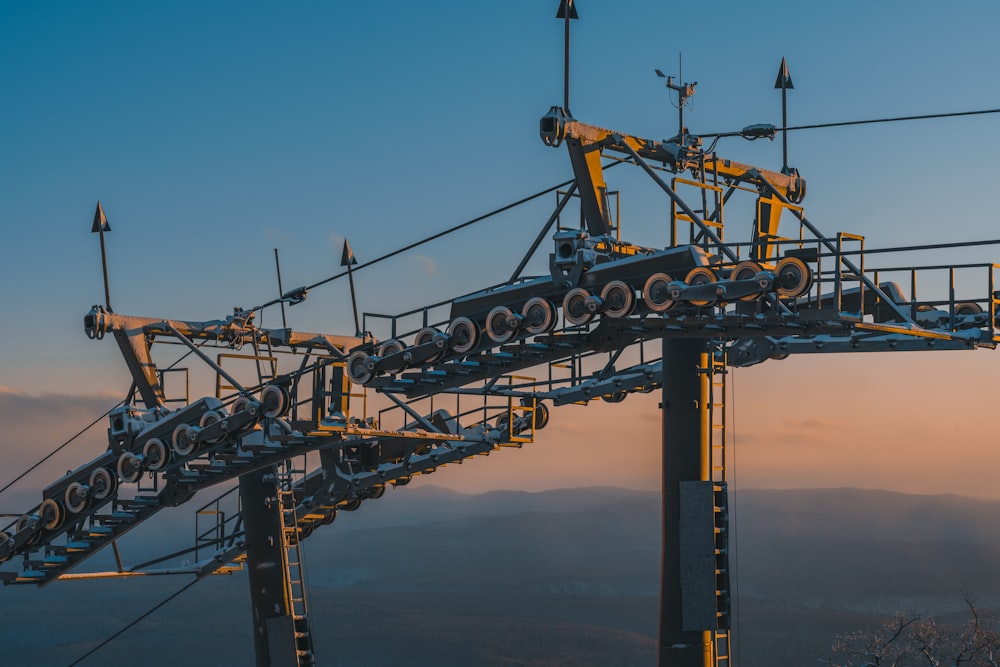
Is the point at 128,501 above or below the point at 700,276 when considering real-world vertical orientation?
below

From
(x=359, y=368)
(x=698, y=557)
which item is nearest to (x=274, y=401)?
(x=359, y=368)

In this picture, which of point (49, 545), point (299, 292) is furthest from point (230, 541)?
point (299, 292)

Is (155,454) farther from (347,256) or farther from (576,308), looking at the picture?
(576,308)

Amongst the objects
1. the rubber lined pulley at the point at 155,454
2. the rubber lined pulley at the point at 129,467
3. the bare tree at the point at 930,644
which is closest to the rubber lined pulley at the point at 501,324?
the rubber lined pulley at the point at 155,454

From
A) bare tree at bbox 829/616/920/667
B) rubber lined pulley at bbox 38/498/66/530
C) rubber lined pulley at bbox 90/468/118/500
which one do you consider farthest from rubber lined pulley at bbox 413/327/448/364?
bare tree at bbox 829/616/920/667

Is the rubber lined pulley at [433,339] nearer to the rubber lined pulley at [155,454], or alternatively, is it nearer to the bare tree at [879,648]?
the rubber lined pulley at [155,454]

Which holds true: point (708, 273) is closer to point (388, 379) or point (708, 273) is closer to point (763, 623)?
point (388, 379)

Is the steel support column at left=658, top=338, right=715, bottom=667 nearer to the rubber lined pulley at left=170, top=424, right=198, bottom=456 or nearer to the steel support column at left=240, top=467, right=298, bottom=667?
the rubber lined pulley at left=170, top=424, right=198, bottom=456
